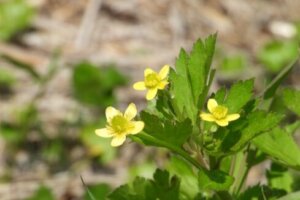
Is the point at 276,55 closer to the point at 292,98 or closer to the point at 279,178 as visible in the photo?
the point at 279,178

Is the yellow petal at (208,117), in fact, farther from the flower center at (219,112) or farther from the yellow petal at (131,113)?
the yellow petal at (131,113)

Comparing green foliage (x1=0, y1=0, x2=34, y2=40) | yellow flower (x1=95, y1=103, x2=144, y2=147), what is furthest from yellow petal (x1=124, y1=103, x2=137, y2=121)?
green foliage (x1=0, y1=0, x2=34, y2=40)

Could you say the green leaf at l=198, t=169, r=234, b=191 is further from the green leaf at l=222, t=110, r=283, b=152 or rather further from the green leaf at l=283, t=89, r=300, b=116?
the green leaf at l=283, t=89, r=300, b=116

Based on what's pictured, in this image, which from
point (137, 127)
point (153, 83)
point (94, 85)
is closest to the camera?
point (137, 127)

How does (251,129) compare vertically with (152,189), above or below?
above

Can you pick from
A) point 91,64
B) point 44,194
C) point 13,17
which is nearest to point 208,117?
point 44,194

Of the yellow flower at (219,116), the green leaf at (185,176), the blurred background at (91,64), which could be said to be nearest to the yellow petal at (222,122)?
the yellow flower at (219,116)
